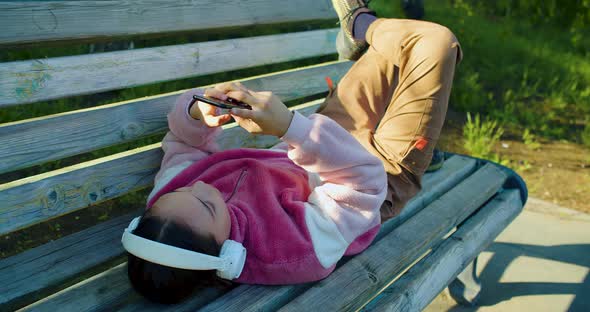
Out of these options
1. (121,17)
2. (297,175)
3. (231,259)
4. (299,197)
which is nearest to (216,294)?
(231,259)

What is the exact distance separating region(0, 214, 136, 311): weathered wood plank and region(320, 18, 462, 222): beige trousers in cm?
89

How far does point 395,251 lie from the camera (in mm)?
1812

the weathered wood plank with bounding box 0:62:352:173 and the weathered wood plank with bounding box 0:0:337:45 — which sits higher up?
the weathered wood plank with bounding box 0:0:337:45

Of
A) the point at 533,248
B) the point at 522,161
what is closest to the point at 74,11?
the point at 533,248

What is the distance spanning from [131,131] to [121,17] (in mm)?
363

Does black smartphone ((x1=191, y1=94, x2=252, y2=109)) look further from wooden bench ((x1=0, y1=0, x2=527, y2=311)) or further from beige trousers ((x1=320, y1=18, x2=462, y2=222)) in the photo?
beige trousers ((x1=320, y1=18, x2=462, y2=222))

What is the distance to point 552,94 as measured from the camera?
4676mm

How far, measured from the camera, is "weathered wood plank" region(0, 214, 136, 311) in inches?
61.1

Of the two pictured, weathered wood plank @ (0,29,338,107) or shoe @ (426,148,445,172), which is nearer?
weathered wood plank @ (0,29,338,107)

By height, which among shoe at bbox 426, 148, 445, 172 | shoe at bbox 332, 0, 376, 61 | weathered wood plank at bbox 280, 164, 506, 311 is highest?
shoe at bbox 332, 0, 376, 61

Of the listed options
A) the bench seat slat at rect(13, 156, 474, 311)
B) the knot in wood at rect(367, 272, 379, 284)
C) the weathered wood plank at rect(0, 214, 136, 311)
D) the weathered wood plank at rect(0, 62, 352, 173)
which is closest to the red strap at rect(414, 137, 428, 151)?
the knot in wood at rect(367, 272, 379, 284)

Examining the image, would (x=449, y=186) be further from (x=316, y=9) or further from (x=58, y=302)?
(x=58, y=302)

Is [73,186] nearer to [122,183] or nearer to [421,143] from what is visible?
[122,183]

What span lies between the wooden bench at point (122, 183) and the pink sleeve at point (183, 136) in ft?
0.26
